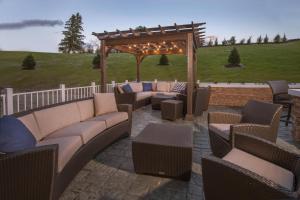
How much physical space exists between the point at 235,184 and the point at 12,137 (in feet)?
6.33

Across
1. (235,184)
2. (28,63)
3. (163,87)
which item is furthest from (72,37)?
(235,184)

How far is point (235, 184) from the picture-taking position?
1.44 m

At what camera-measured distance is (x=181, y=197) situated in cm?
222

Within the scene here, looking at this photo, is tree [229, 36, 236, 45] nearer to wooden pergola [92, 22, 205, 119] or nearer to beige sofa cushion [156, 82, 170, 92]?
beige sofa cushion [156, 82, 170, 92]

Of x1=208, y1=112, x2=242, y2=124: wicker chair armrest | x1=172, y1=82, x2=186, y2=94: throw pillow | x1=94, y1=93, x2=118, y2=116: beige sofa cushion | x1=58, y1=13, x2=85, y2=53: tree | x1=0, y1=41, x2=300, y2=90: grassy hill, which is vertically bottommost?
x1=208, y1=112, x2=242, y2=124: wicker chair armrest

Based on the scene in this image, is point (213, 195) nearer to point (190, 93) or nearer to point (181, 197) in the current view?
point (181, 197)

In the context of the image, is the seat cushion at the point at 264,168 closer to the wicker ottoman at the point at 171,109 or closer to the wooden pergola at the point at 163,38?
the wicker ottoman at the point at 171,109

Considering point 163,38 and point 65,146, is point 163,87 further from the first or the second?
point 65,146

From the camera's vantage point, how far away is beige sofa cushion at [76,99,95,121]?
3848mm

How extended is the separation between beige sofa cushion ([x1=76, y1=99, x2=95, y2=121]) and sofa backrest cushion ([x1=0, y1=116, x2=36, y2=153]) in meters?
1.72

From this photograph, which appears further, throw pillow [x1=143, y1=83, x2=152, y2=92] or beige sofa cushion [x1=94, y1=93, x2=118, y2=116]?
throw pillow [x1=143, y1=83, x2=152, y2=92]

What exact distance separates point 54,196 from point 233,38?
36268mm

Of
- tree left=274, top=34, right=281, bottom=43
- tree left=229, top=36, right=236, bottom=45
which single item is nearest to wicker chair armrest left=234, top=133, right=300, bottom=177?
tree left=229, top=36, right=236, bottom=45

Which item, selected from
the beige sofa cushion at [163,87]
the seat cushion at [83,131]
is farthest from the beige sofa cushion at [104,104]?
the beige sofa cushion at [163,87]
